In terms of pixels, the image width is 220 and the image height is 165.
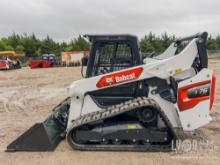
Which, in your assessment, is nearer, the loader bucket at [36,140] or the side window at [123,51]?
the loader bucket at [36,140]

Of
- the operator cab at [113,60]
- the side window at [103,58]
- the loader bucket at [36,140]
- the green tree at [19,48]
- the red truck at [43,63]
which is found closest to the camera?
the loader bucket at [36,140]

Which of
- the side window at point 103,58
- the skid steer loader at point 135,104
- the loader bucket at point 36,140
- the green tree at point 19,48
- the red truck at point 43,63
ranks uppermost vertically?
the side window at point 103,58

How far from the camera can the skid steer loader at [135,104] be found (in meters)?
5.02

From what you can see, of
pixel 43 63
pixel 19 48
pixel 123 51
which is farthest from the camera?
pixel 19 48

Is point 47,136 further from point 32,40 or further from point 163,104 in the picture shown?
point 32,40

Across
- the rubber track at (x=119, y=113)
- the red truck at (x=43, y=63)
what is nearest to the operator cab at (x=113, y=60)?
the rubber track at (x=119, y=113)

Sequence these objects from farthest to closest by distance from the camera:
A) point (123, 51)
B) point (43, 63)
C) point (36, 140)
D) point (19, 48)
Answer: point (19, 48) → point (43, 63) → point (123, 51) → point (36, 140)

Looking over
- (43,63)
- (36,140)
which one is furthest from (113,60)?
(43,63)

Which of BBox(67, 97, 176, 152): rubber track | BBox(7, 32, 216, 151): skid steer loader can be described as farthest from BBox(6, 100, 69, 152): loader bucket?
BBox(67, 97, 176, 152): rubber track

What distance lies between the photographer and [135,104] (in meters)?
4.97

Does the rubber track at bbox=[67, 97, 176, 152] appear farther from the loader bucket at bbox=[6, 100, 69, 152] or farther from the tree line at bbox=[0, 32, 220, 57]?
the tree line at bbox=[0, 32, 220, 57]

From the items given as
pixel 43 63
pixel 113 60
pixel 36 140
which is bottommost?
pixel 43 63

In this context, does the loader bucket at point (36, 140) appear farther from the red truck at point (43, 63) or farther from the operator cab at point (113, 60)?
the red truck at point (43, 63)

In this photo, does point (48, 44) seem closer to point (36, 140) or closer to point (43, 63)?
point (43, 63)
